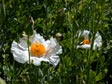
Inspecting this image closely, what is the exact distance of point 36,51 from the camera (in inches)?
70.0

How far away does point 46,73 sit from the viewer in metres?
1.88

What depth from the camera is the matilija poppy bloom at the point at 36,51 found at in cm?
170

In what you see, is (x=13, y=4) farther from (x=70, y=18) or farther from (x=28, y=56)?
(x=28, y=56)

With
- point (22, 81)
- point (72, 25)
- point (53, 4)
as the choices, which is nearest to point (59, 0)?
point (53, 4)

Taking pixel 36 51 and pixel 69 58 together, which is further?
pixel 69 58

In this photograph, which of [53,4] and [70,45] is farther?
[53,4]

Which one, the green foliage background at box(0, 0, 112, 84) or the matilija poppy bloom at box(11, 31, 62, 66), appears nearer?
the matilija poppy bloom at box(11, 31, 62, 66)

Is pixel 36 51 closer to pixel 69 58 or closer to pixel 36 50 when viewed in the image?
pixel 36 50

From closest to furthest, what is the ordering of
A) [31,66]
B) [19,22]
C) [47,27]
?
[31,66] < [47,27] < [19,22]

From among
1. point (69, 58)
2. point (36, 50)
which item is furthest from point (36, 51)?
point (69, 58)

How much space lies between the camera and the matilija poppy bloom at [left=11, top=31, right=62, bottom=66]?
1696mm

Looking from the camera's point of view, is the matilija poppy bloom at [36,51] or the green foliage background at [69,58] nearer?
the matilija poppy bloom at [36,51]

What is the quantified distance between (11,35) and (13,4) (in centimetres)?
24

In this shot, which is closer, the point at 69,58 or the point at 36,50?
the point at 36,50
